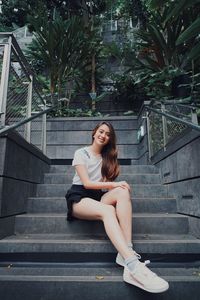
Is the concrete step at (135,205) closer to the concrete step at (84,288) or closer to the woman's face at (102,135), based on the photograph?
the woman's face at (102,135)

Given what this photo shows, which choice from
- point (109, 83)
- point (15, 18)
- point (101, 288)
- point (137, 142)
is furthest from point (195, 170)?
point (15, 18)

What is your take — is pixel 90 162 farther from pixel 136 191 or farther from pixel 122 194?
pixel 136 191

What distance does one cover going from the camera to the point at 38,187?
2.84 meters

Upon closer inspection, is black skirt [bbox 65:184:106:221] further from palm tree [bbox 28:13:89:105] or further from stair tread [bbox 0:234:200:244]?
palm tree [bbox 28:13:89:105]

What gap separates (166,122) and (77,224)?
5.74 ft

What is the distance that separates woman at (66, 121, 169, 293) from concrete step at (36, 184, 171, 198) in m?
0.67

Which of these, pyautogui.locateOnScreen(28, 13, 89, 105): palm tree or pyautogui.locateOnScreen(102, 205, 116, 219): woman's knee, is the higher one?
pyautogui.locateOnScreen(28, 13, 89, 105): palm tree

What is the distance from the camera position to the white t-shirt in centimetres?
214

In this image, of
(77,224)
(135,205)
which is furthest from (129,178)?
(77,224)

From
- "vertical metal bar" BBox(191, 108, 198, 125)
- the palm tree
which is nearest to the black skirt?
"vertical metal bar" BBox(191, 108, 198, 125)

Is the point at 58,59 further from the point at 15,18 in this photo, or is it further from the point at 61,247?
the point at 15,18

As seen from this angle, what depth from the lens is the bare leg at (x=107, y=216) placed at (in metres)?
1.62

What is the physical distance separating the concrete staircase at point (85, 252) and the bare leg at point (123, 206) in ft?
0.67

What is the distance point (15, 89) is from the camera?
2.68 meters
